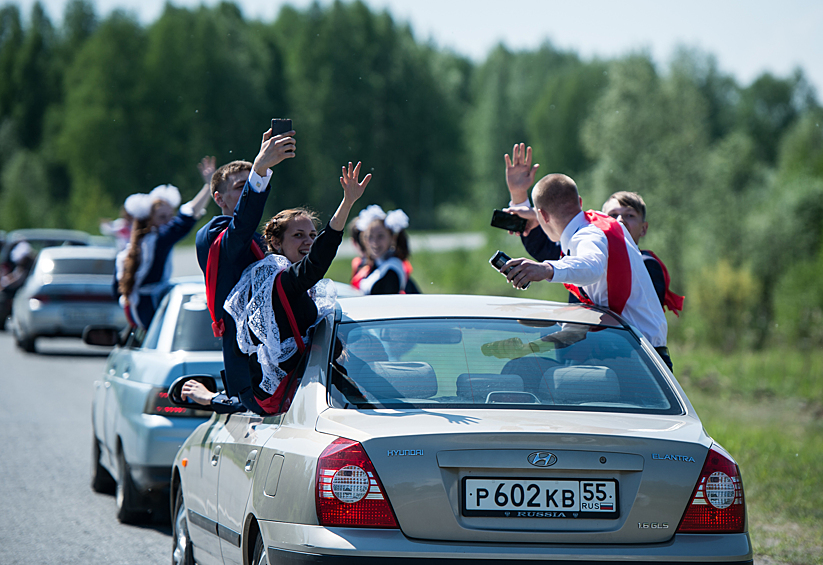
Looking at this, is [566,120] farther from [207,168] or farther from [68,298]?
[207,168]

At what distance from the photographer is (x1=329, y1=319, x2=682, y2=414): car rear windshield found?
3.91 metres

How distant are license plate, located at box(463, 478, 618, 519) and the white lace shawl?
1358mm

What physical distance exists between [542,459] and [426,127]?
84.2 meters

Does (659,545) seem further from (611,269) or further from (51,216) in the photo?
(51,216)

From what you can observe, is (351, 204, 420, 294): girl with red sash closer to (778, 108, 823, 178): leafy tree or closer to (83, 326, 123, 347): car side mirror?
(83, 326, 123, 347): car side mirror

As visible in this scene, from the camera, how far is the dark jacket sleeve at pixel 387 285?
814 centimetres

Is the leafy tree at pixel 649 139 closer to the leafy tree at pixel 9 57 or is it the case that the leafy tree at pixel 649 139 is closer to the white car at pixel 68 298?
the white car at pixel 68 298

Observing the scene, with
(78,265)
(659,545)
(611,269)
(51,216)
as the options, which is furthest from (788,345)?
(51,216)

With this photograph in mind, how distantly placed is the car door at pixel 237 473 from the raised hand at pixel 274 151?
42.4 inches

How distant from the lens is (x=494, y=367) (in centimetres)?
410

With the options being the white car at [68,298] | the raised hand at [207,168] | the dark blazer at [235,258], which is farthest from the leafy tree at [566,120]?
the dark blazer at [235,258]

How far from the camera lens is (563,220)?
521 centimetres

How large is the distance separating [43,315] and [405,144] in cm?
6373

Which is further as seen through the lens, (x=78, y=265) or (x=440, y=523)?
(x=78, y=265)
